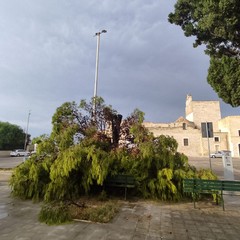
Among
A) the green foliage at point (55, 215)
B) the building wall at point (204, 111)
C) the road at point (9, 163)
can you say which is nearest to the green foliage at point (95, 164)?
the green foliage at point (55, 215)

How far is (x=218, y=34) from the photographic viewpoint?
10.9 meters

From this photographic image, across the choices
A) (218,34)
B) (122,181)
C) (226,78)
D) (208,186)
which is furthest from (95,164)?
(218,34)

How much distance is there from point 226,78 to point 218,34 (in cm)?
211

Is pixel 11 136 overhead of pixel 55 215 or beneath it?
overhead

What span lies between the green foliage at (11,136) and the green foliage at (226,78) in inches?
1866

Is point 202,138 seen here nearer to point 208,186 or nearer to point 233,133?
point 233,133

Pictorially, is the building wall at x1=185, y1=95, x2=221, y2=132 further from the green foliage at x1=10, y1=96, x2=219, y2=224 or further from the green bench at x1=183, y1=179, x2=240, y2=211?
the green bench at x1=183, y1=179, x2=240, y2=211

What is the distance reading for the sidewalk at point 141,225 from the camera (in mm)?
4406

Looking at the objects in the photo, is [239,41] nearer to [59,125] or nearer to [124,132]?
[124,132]

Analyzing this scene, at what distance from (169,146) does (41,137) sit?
4.70 metres

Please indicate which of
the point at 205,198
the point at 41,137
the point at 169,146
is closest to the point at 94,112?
the point at 41,137

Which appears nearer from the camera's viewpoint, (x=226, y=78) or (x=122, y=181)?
(x=122, y=181)

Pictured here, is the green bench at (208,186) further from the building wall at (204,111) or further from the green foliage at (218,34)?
the building wall at (204,111)

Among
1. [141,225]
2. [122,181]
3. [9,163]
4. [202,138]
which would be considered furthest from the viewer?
[202,138]
